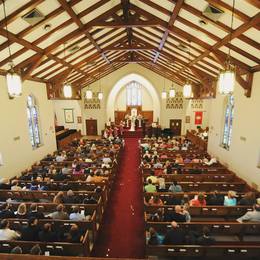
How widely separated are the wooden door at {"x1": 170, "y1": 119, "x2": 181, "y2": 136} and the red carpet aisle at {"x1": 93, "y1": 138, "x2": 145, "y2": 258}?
37.6 feet

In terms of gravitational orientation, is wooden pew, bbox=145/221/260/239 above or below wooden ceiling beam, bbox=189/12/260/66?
below

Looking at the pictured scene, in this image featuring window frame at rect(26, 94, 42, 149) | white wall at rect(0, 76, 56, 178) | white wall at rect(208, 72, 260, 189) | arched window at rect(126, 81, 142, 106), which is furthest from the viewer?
arched window at rect(126, 81, 142, 106)

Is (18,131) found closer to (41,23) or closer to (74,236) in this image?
(41,23)

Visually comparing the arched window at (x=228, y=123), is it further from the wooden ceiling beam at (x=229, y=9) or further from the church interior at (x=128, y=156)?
the wooden ceiling beam at (x=229, y=9)

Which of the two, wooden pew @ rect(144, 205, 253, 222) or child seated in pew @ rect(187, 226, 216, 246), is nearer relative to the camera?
child seated in pew @ rect(187, 226, 216, 246)

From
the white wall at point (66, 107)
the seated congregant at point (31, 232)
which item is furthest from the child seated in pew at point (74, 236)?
the white wall at point (66, 107)

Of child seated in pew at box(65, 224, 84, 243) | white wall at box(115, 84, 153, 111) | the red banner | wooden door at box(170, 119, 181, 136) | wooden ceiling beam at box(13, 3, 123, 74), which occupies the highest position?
wooden ceiling beam at box(13, 3, 123, 74)

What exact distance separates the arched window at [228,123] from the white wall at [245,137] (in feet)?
0.97

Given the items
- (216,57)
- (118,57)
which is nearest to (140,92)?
(118,57)

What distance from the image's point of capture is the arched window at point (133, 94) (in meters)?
23.1

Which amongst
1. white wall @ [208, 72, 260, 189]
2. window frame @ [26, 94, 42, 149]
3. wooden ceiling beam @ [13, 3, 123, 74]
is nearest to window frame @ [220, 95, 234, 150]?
white wall @ [208, 72, 260, 189]

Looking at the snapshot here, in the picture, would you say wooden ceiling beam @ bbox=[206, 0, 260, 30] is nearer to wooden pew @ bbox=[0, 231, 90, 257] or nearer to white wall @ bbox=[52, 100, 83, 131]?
wooden pew @ bbox=[0, 231, 90, 257]

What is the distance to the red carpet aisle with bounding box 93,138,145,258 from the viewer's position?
17.3ft

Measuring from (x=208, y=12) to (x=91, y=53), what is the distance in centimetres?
752
